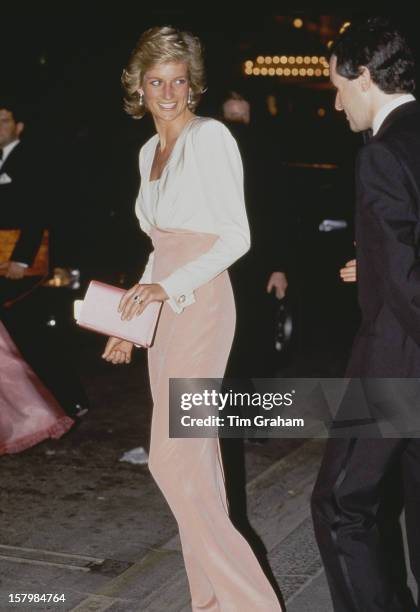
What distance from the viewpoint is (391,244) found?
261 cm

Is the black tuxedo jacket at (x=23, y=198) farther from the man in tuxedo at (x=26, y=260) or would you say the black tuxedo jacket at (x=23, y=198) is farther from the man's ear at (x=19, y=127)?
the man's ear at (x=19, y=127)

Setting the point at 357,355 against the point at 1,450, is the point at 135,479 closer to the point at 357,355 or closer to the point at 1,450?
the point at 1,450

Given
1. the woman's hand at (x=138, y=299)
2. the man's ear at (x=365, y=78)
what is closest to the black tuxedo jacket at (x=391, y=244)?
the man's ear at (x=365, y=78)

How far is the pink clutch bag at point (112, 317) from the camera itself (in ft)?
10.5

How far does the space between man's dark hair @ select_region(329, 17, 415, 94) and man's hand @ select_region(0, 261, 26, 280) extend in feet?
13.7

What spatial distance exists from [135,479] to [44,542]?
3.41 feet

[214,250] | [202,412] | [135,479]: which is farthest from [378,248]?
[135,479]

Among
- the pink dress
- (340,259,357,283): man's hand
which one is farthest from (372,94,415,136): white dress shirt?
the pink dress

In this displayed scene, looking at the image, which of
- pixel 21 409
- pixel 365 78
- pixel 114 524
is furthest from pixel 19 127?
pixel 365 78

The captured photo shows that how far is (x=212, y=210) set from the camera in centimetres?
322

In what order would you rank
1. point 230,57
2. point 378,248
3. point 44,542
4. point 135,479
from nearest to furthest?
1. point 378,248
2. point 44,542
3. point 135,479
4. point 230,57

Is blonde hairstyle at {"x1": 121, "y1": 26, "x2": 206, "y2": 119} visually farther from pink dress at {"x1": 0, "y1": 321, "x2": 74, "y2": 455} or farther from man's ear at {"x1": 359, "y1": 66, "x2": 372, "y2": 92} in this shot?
pink dress at {"x1": 0, "y1": 321, "x2": 74, "y2": 455}

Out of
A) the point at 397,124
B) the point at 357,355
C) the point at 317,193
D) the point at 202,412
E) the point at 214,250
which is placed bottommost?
the point at 317,193

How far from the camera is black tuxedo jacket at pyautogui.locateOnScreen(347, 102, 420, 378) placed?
2.61 meters
